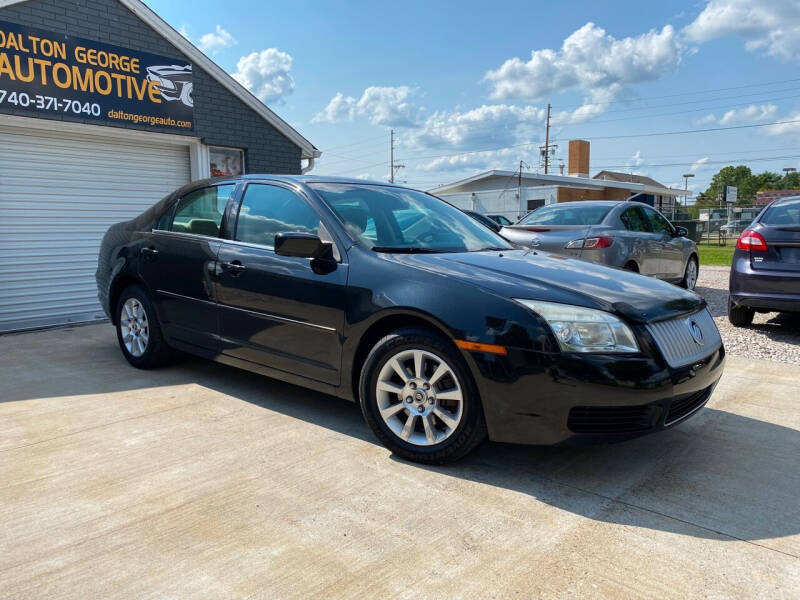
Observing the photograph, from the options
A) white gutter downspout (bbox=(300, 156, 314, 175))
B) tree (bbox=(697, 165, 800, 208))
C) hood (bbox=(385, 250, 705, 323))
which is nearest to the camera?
hood (bbox=(385, 250, 705, 323))

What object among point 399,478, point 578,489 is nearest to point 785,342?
point 578,489

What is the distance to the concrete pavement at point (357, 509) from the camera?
2297 millimetres

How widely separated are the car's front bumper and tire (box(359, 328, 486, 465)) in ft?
0.35

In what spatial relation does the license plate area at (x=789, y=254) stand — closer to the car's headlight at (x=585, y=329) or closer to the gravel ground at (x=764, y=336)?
the gravel ground at (x=764, y=336)

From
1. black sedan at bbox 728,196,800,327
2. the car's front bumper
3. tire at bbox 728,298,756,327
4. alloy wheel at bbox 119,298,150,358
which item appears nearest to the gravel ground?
tire at bbox 728,298,756,327

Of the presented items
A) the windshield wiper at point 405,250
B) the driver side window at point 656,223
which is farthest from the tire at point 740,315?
the windshield wiper at point 405,250

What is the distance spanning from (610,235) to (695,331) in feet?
14.0

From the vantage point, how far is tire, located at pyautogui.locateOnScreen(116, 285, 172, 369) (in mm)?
4961

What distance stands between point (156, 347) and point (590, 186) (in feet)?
113

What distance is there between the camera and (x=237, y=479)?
3.12m

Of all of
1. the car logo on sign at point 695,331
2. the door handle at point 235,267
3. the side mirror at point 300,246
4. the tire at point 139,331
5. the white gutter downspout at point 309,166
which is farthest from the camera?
the white gutter downspout at point 309,166

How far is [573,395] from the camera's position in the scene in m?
2.88

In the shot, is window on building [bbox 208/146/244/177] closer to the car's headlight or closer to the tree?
the car's headlight

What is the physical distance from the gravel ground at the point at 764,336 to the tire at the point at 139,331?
5.28m
